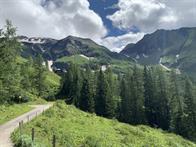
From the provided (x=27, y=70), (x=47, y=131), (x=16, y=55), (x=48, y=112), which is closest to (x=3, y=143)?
(x=47, y=131)

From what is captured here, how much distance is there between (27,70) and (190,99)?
55156 millimetres

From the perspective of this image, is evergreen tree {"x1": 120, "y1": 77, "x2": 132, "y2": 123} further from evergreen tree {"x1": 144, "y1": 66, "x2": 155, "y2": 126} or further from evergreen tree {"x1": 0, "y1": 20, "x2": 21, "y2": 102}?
evergreen tree {"x1": 0, "y1": 20, "x2": 21, "y2": 102}

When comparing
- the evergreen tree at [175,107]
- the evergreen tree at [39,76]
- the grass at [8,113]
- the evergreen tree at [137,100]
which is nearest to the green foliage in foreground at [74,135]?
the grass at [8,113]

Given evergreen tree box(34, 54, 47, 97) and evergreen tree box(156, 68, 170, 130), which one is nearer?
evergreen tree box(156, 68, 170, 130)

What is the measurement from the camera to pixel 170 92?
10800cm

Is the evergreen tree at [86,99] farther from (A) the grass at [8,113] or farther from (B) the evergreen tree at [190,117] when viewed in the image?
(A) the grass at [8,113]

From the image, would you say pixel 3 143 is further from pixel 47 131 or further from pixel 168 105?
pixel 168 105

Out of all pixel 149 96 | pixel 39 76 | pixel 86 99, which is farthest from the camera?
pixel 39 76

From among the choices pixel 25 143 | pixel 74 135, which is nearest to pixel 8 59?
pixel 74 135

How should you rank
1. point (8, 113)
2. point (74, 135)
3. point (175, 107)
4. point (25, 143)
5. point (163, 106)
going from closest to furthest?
point (25, 143) → point (74, 135) → point (8, 113) → point (175, 107) → point (163, 106)

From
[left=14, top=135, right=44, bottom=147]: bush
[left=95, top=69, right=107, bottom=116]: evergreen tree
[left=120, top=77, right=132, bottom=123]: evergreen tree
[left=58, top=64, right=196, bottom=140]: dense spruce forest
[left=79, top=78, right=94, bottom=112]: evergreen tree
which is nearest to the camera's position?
[left=14, top=135, right=44, bottom=147]: bush

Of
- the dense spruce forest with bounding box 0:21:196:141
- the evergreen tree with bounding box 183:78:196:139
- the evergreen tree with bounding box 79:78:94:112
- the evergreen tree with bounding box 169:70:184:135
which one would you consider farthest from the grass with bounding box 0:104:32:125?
the evergreen tree with bounding box 183:78:196:139

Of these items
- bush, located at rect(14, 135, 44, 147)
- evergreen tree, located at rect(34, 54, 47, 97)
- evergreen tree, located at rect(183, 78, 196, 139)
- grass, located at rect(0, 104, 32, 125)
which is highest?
evergreen tree, located at rect(34, 54, 47, 97)

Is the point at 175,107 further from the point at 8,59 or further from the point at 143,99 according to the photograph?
the point at 8,59
